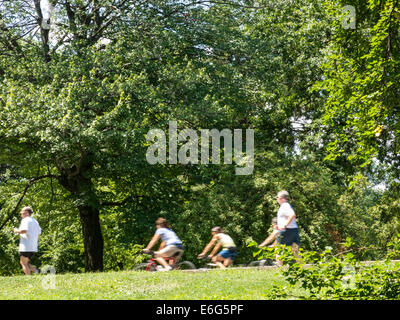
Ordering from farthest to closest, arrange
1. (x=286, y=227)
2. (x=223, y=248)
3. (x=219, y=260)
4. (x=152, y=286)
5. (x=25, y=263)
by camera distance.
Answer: (x=219, y=260) → (x=223, y=248) → (x=25, y=263) → (x=286, y=227) → (x=152, y=286)

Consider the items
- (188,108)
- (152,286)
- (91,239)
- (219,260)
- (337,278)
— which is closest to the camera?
(337,278)

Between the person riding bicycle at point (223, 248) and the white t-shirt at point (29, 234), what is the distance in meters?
4.06

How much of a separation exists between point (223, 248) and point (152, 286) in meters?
3.79

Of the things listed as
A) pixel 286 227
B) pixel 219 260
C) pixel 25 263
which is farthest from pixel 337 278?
pixel 25 263

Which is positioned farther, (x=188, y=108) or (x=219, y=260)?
(x=188, y=108)

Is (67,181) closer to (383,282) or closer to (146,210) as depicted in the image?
(146,210)

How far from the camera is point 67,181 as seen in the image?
69.8 ft

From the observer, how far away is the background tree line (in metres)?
16.7

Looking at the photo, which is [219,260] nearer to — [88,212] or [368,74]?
[368,74]

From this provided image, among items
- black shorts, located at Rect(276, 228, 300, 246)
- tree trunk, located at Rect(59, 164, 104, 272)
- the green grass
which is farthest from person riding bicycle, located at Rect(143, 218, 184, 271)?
tree trunk, located at Rect(59, 164, 104, 272)

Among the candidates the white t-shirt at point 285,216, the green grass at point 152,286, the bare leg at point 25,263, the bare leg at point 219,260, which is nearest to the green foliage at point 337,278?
the green grass at point 152,286

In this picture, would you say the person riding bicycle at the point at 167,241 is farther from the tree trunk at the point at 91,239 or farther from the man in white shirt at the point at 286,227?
the tree trunk at the point at 91,239

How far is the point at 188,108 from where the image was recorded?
19.5m
